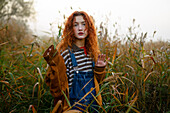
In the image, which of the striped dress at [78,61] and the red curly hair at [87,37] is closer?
the striped dress at [78,61]

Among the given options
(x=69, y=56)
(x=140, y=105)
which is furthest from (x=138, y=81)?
(x=69, y=56)

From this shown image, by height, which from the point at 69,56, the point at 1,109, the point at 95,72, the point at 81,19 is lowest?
Answer: the point at 1,109

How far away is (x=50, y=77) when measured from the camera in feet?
4.18

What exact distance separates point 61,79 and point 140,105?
3.13 feet

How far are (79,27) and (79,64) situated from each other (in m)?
0.42

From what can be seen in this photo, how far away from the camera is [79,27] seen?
1.66 metres

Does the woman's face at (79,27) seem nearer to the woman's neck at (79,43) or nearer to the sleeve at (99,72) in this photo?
the woman's neck at (79,43)

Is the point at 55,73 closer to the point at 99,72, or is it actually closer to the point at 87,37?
the point at 99,72

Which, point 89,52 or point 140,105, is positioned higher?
point 89,52

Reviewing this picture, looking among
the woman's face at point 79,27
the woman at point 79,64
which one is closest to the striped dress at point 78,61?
the woman at point 79,64

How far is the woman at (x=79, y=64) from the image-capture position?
4.70 ft

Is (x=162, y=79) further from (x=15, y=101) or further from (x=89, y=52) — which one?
(x=15, y=101)

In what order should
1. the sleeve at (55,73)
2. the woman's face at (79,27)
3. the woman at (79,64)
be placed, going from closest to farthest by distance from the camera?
the sleeve at (55,73), the woman at (79,64), the woman's face at (79,27)

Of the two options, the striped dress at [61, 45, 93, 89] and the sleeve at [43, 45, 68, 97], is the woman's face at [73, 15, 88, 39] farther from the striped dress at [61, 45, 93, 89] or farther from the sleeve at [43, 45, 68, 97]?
the sleeve at [43, 45, 68, 97]
